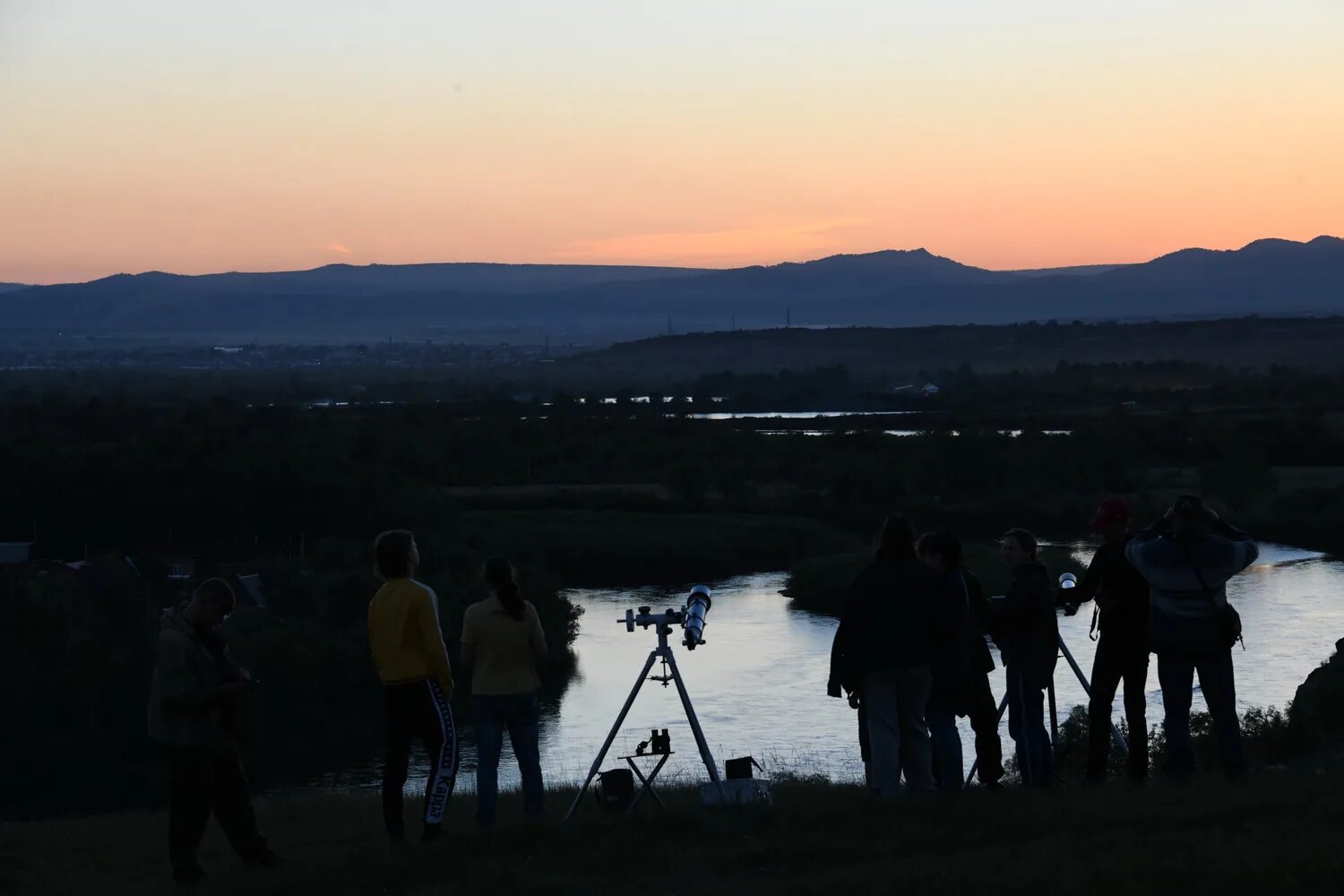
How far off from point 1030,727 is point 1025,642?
1.59ft

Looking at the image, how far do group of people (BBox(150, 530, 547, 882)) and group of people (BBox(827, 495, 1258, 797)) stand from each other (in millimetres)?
1550

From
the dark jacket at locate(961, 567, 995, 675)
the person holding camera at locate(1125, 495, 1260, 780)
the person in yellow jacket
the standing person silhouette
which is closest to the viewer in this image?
the person in yellow jacket

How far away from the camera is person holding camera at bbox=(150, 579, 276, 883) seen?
731 cm

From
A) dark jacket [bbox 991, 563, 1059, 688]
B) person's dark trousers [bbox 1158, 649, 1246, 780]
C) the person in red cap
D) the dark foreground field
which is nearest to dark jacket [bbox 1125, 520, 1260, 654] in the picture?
person's dark trousers [bbox 1158, 649, 1246, 780]

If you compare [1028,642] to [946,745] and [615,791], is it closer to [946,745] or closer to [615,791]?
[946,745]

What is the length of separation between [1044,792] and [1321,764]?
255cm

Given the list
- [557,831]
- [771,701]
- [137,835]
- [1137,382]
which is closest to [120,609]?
→ [771,701]

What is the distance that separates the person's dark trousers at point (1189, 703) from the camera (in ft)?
26.9

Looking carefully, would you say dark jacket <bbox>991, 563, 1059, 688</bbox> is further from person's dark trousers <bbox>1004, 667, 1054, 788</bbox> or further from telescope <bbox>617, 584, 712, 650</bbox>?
telescope <bbox>617, 584, 712, 650</bbox>

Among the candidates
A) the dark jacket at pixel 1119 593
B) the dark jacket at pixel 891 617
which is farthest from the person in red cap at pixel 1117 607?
the dark jacket at pixel 891 617

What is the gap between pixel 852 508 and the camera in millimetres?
57000

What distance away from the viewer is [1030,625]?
848 centimetres

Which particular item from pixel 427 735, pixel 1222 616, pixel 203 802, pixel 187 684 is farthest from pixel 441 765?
pixel 1222 616

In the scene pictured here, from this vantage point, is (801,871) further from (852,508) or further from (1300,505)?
(852,508)
